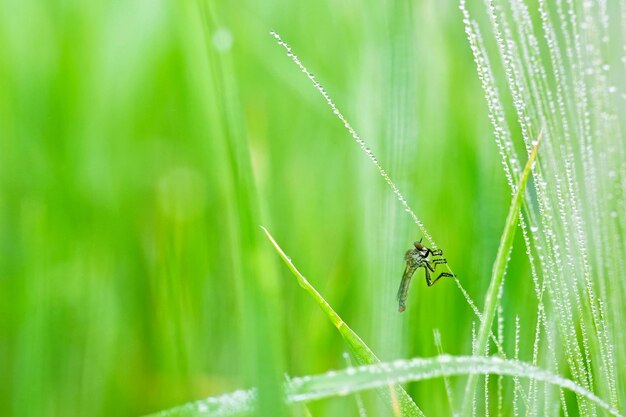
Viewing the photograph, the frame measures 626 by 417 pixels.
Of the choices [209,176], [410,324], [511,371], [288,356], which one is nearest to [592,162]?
[511,371]

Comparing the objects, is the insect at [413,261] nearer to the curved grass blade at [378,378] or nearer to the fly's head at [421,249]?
the fly's head at [421,249]

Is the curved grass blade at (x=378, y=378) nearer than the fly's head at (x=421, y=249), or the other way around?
the curved grass blade at (x=378, y=378)

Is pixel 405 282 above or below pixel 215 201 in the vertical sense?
below

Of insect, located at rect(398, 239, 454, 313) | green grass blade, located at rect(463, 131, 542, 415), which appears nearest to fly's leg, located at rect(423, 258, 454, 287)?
insect, located at rect(398, 239, 454, 313)

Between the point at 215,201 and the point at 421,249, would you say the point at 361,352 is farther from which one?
the point at 215,201

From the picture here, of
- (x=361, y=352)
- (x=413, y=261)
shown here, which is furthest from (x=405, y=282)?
(x=361, y=352)

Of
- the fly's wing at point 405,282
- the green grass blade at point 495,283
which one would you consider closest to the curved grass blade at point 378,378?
the green grass blade at point 495,283
